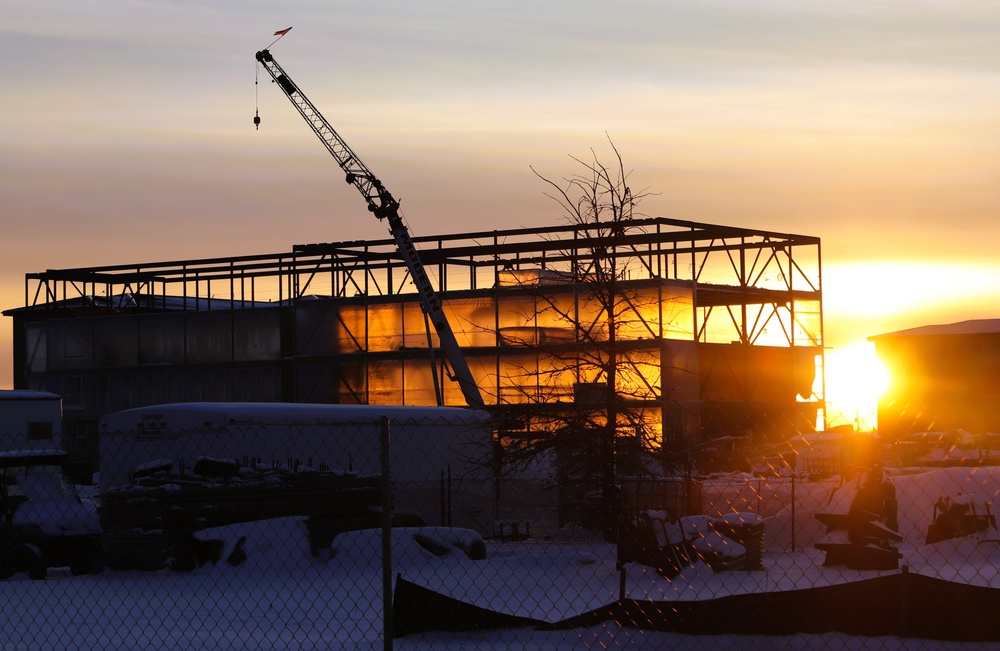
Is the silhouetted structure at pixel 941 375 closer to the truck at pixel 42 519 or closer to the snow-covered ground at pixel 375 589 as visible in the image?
the snow-covered ground at pixel 375 589

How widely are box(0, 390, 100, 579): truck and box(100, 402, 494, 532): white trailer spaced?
212cm

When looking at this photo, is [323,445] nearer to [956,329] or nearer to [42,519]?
[42,519]

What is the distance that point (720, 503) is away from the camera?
30.4m

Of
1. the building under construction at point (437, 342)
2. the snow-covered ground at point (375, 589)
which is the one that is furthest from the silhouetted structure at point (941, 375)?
the snow-covered ground at point (375, 589)

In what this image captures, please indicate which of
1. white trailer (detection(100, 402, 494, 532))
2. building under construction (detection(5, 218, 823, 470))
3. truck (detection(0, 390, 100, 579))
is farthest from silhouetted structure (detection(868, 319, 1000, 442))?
truck (detection(0, 390, 100, 579))

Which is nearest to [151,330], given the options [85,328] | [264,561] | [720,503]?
[85,328]

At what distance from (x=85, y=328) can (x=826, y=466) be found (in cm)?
4537

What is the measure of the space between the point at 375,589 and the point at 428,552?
11.0 ft

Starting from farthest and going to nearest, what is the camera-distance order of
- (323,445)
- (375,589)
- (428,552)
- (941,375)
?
(941,375), (323,445), (428,552), (375,589)

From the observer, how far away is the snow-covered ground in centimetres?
1137

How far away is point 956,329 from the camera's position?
97.4m

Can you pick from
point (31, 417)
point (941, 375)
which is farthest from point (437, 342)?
point (941, 375)

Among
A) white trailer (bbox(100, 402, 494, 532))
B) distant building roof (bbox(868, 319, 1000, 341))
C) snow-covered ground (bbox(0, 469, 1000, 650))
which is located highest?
distant building roof (bbox(868, 319, 1000, 341))

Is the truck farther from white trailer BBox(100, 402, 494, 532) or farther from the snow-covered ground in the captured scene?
white trailer BBox(100, 402, 494, 532)
